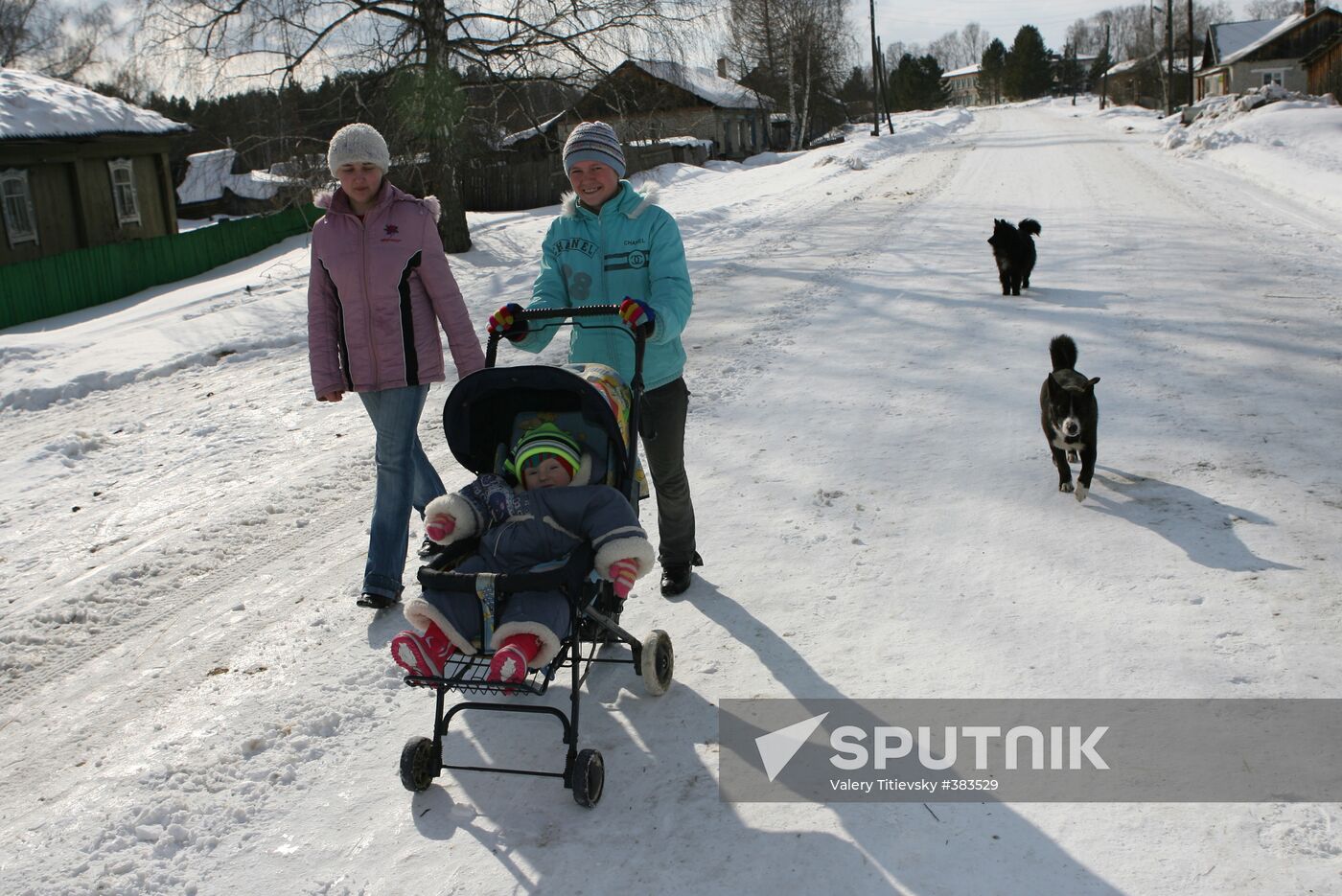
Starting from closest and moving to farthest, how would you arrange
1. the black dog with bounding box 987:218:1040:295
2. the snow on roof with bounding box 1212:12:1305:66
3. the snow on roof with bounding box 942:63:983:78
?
the black dog with bounding box 987:218:1040:295, the snow on roof with bounding box 1212:12:1305:66, the snow on roof with bounding box 942:63:983:78

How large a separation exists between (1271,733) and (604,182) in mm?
3058

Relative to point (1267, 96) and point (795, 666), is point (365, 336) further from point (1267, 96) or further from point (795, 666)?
point (1267, 96)

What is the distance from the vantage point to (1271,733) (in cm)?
320

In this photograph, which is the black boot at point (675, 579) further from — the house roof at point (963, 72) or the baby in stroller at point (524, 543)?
the house roof at point (963, 72)

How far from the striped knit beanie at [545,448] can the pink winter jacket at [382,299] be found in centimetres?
102

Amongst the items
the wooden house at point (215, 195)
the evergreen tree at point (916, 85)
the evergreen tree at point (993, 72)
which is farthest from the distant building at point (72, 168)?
the evergreen tree at point (993, 72)

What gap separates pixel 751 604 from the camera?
442 centimetres

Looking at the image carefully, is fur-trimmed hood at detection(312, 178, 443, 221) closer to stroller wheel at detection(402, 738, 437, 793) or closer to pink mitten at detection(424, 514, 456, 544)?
pink mitten at detection(424, 514, 456, 544)

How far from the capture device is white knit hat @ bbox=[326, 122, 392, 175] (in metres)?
4.29

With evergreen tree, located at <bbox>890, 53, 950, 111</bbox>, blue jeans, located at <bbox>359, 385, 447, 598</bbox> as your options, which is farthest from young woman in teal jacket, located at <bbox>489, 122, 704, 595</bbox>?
evergreen tree, located at <bbox>890, 53, 950, 111</bbox>

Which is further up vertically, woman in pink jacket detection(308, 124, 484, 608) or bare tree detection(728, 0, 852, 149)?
bare tree detection(728, 0, 852, 149)

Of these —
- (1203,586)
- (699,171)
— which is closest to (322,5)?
(1203,586)

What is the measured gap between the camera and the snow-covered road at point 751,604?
296 centimetres

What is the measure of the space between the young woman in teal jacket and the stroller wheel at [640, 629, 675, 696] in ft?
3.03
